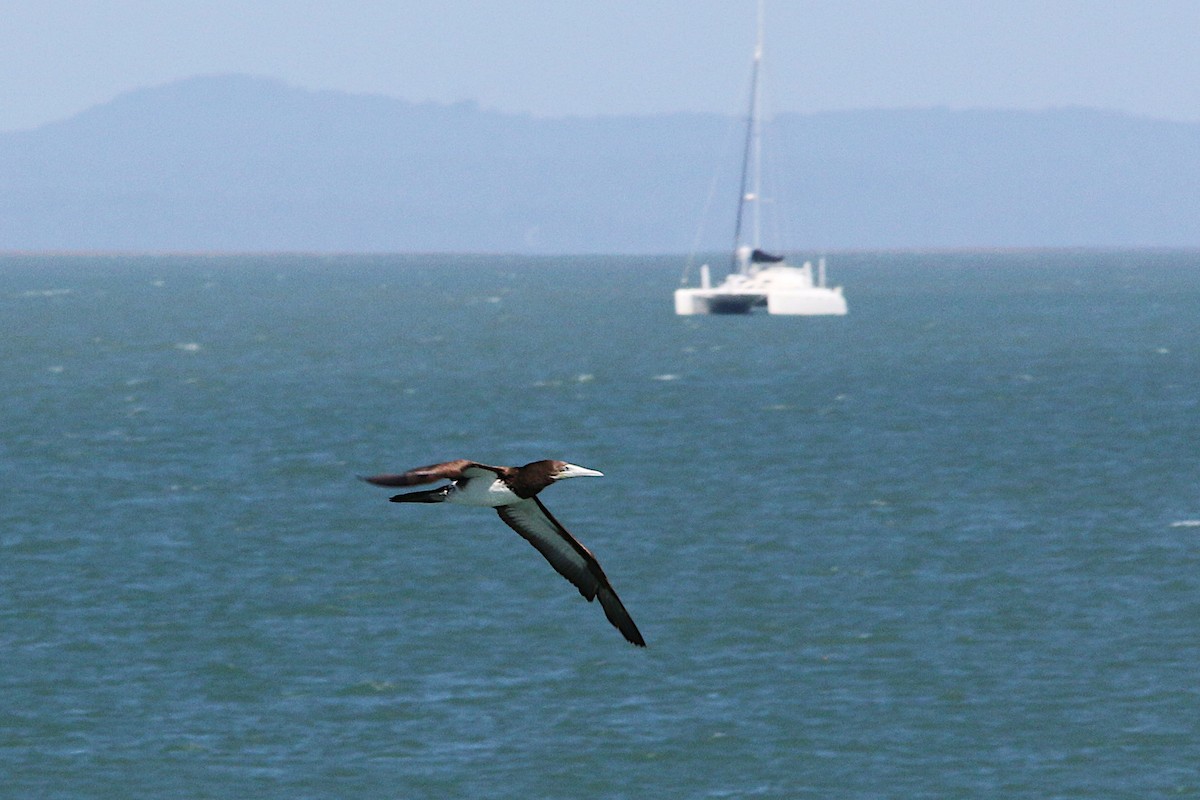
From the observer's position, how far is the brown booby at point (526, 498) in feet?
61.2

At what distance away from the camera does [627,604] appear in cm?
6650

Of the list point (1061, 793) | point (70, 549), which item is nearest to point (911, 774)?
point (1061, 793)

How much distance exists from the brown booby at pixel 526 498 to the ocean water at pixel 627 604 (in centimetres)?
2661

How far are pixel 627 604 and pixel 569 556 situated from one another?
1747 inches

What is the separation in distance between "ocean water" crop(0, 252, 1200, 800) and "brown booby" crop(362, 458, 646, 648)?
26.6 meters

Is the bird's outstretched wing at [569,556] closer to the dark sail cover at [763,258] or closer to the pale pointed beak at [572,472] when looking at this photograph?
the pale pointed beak at [572,472]

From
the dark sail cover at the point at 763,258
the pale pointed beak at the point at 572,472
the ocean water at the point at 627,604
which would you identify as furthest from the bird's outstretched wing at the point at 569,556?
the dark sail cover at the point at 763,258

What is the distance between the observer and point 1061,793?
48.8 meters

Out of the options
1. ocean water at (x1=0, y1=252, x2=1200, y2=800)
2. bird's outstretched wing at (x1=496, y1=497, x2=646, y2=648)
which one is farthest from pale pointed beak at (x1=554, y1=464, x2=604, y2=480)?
ocean water at (x1=0, y1=252, x2=1200, y2=800)

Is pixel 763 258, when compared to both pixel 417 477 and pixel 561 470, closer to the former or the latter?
pixel 561 470

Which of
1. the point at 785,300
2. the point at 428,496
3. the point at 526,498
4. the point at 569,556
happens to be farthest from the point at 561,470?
the point at 785,300

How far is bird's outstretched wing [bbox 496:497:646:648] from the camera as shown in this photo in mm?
21719

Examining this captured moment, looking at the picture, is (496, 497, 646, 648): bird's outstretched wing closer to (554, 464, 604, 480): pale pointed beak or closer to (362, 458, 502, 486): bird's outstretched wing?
(554, 464, 604, 480): pale pointed beak

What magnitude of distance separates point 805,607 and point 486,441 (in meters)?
47.1
